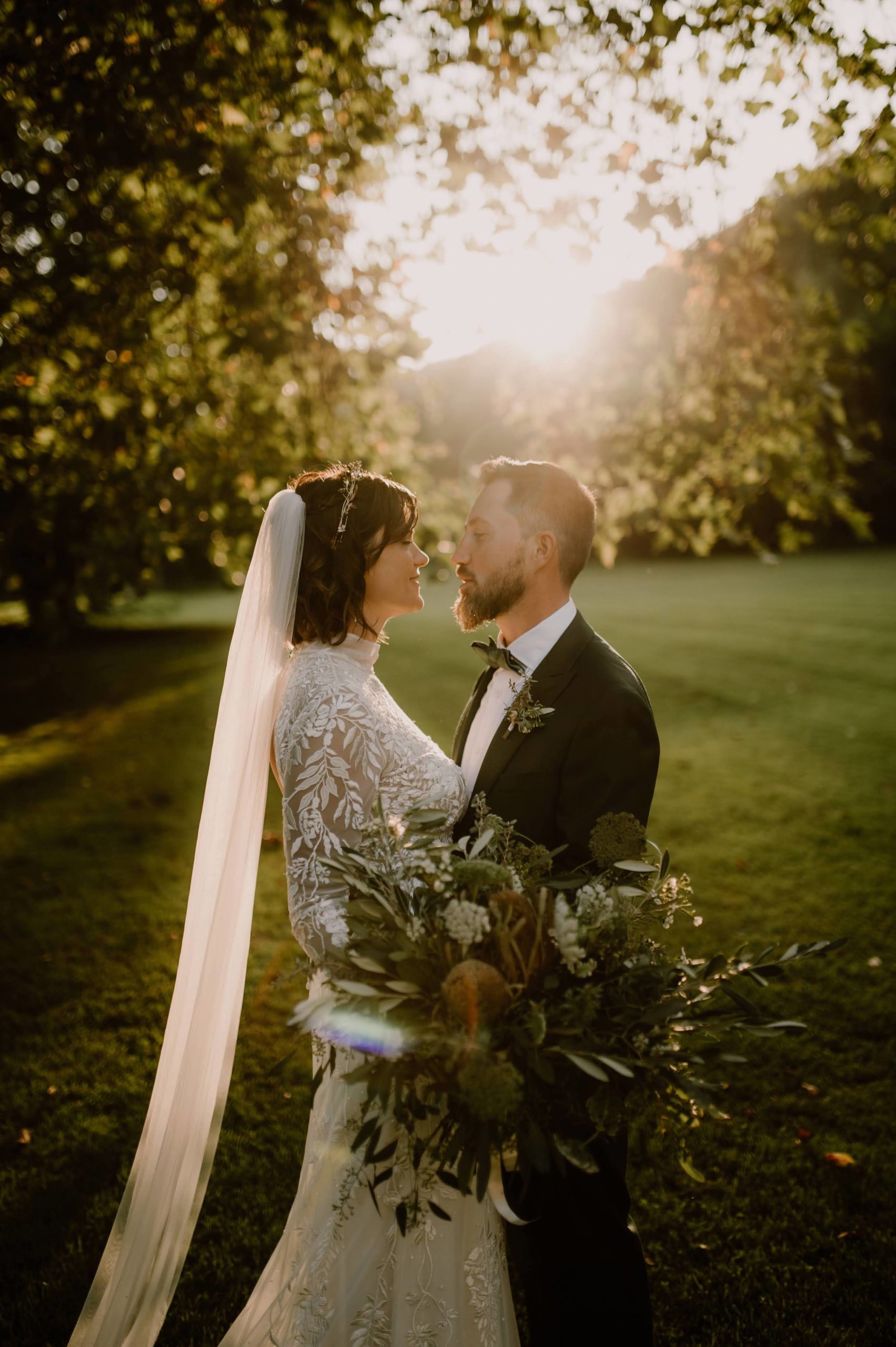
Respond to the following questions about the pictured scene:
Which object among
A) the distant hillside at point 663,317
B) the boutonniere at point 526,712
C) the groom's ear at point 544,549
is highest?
the distant hillside at point 663,317

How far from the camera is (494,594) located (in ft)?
11.9

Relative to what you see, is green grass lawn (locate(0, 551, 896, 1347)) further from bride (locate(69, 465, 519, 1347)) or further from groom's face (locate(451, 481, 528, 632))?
groom's face (locate(451, 481, 528, 632))

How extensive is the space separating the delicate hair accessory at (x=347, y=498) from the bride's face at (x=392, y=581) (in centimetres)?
16

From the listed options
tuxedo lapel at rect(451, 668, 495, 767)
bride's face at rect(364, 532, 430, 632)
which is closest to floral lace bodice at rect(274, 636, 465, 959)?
bride's face at rect(364, 532, 430, 632)

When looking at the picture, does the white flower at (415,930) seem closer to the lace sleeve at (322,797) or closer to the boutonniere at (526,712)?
the lace sleeve at (322,797)

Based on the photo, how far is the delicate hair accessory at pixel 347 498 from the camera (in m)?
3.23

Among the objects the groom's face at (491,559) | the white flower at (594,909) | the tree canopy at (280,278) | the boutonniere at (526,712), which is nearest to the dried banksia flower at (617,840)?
the white flower at (594,909)

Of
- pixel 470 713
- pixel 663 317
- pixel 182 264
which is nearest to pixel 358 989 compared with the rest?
pixel 470 713

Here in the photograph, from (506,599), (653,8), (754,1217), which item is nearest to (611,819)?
(506,599)

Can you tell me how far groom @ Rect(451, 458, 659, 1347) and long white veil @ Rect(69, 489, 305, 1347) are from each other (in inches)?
34.5

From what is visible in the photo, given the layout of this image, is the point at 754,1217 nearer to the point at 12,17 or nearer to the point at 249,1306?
the point at 249,1306

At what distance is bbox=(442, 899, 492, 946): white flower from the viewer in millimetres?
1895

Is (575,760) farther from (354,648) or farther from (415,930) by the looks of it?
(415,930)

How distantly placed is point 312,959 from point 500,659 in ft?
4.78
